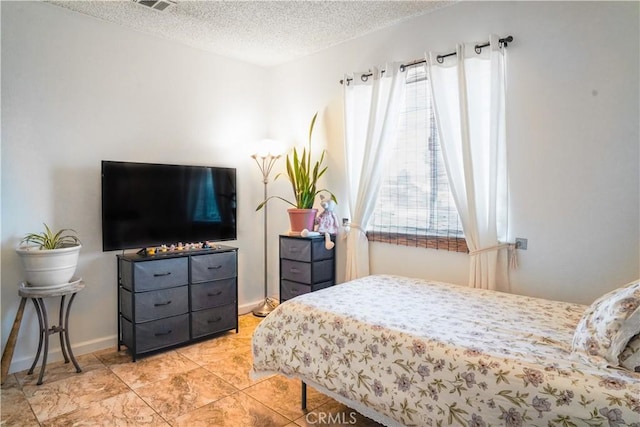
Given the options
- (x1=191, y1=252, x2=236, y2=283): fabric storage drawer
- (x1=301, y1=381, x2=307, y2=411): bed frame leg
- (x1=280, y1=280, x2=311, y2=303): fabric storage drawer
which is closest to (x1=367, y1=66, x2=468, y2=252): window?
(x1=280, y1=280, x2=311, y2=303): fabric storage drawer

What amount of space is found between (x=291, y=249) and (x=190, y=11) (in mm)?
2121

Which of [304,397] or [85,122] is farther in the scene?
[85,122]

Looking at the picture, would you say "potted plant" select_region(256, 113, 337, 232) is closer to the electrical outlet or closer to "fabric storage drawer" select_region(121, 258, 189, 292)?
"fabric storage drawer" select_region(121, 258, 189, 292)

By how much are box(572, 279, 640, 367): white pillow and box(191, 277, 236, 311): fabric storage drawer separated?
2660 millimetres

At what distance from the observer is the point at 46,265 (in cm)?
255

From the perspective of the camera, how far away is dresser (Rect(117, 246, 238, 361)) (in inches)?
116

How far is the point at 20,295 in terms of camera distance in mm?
2547

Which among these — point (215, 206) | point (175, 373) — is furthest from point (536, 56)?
point (175, 373)

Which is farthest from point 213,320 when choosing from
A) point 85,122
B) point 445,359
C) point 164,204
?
point 445,359

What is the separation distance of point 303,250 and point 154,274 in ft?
4.11

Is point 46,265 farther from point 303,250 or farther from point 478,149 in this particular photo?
point 478,149

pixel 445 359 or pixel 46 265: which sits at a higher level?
pixel 46 265

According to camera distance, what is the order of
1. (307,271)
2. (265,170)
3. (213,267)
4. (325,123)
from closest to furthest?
(213,267) → (307,271) → (325,123) → (265,170)

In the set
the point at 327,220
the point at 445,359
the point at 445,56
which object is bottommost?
the point at 445,359
